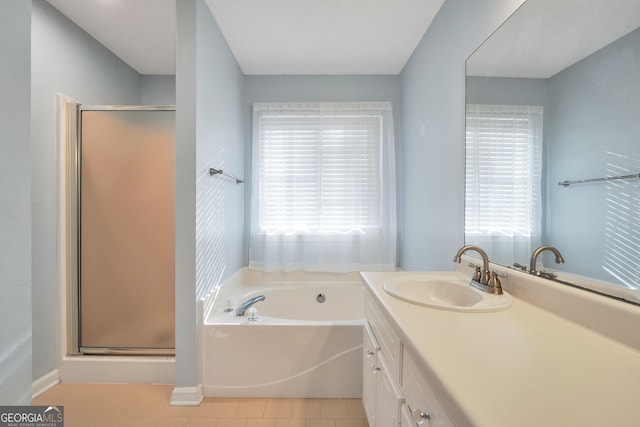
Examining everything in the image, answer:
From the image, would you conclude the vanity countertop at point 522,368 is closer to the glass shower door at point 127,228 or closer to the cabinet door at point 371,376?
the cabinet door at point 371,376

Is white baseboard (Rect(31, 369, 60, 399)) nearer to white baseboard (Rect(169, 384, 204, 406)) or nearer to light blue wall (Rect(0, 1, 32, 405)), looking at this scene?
white baseboard (Rect(169, 384, 204, 406))

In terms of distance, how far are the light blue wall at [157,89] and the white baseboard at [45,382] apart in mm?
2361

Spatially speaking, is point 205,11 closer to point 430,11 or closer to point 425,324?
point 430,11

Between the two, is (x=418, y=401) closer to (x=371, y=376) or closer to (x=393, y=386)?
(x=393, y=386)

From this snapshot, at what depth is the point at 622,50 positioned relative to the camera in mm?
712

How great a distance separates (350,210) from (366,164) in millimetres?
475

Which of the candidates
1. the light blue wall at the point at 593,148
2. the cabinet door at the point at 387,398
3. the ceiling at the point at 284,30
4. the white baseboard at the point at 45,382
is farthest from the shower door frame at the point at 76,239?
the light blue wall at the point at 593,148

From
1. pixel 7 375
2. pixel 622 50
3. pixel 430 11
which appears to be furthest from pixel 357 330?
pixel 430 11

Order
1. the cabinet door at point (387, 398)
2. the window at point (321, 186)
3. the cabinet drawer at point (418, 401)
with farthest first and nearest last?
1. the window at point (321, 186)
2. the cabinet door at point (387, 398)
3. the cabinet drawer at point (418, 401)

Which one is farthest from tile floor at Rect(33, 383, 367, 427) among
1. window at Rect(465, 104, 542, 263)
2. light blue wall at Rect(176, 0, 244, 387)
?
window at Rect(465, 104, 542, 263)

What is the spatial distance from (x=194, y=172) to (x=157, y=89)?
5.60 ft

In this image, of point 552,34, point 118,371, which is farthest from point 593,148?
point 118,371

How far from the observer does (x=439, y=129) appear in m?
1.75

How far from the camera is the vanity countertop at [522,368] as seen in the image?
42cm
